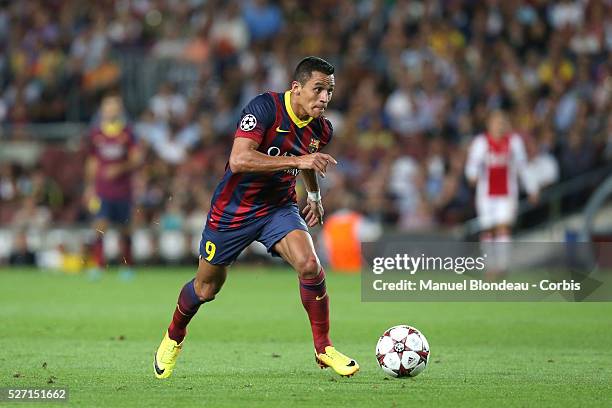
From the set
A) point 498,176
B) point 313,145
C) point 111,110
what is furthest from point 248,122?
point 498,176

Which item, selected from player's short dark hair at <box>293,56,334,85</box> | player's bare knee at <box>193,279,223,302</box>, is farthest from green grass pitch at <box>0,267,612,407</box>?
player's short dark hair at <box>293,56,334,85</box>

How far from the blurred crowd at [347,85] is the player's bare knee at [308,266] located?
37.5 ft

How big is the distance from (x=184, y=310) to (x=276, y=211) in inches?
38.2

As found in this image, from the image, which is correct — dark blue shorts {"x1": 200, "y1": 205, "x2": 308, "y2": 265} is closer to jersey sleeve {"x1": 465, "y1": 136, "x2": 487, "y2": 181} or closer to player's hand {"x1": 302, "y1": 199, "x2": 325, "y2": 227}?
player's hand {"x1": 302, "y1": 199, "x2": 325, "y2": 227}

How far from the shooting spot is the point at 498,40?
72.9 feet

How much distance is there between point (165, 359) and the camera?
852cm

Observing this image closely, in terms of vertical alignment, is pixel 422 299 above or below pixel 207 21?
below

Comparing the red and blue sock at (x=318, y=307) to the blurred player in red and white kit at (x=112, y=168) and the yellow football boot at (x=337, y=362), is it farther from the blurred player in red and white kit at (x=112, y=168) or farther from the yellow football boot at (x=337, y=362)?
the blurred player in red and white kit at (x=112, y=168)

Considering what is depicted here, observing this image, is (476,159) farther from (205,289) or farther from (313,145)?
(205,289)

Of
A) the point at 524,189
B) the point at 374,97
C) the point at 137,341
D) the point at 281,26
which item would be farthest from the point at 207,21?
the point at 137,341

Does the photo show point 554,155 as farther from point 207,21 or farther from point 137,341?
point 137,341

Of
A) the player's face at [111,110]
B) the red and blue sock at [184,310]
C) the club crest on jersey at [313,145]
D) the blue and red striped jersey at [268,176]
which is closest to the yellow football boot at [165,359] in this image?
the red and blue sock at [184,310]

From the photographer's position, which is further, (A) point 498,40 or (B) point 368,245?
(A) point 498,40

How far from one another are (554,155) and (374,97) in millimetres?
3449
